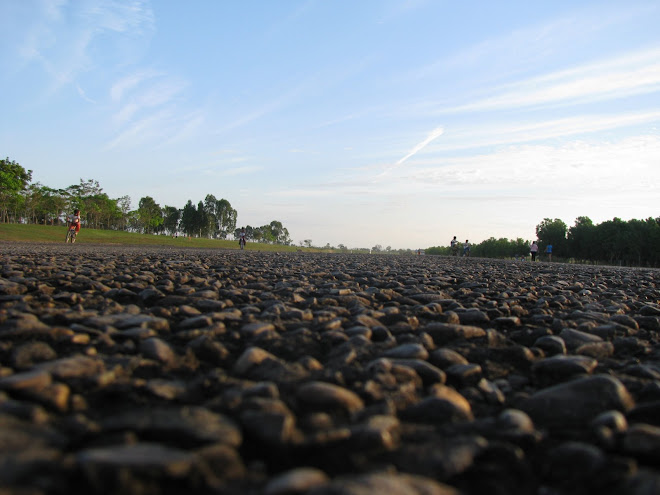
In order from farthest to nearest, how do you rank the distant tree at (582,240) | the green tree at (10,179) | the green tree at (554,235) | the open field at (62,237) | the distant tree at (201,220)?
the distant tree at (201,220) < the green tree at (554,235) < the distant tree at (582,240) < the green tree at (10,179) < the open field at (62,237)

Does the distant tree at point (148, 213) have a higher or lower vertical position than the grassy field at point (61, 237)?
higher

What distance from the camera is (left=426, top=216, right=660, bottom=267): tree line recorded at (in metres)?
62.7

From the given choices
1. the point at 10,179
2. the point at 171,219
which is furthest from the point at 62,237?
the point at 171,219

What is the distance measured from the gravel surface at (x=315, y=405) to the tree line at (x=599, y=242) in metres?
73.4

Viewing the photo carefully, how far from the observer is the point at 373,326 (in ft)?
10.2

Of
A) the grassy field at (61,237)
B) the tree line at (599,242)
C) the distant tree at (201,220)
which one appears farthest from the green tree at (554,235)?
the distant tree at (201,220)

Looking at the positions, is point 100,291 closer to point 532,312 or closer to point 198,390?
point 198,390

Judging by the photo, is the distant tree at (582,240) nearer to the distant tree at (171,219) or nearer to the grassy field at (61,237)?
the grassy field at (61,237)

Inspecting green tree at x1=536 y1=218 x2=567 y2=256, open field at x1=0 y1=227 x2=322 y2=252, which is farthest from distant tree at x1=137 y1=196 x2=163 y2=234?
green tree at x1=536 y1=218 x2=567 y2=256

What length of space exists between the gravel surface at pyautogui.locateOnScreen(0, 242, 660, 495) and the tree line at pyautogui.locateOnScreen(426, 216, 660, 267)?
73450 millimetres

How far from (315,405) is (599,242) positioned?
280 ft

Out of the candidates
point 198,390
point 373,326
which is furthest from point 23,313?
point 373,326

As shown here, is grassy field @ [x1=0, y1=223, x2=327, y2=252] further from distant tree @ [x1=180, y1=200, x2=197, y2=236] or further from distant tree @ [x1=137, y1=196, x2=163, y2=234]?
distant tree @ [x1=137, y1=196, x2=163, y2=234]

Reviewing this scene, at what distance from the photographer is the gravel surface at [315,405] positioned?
1.21 m
